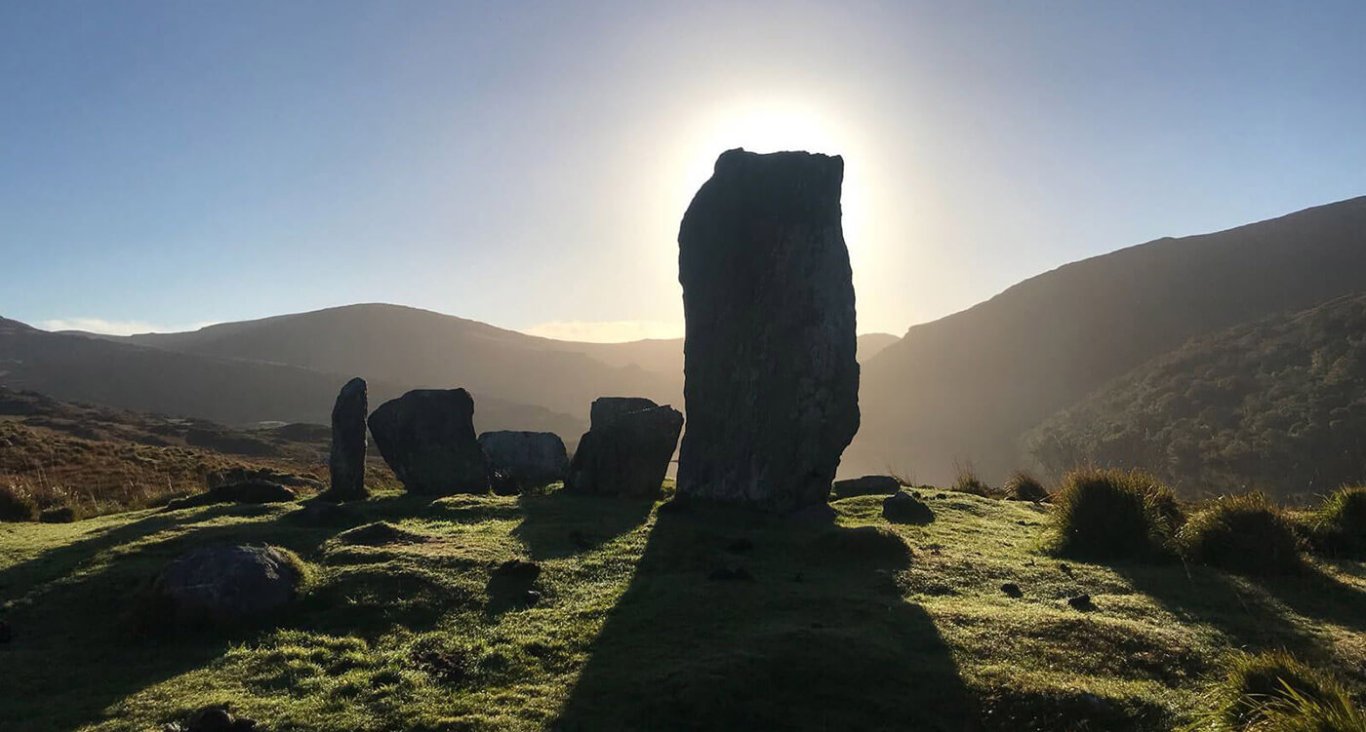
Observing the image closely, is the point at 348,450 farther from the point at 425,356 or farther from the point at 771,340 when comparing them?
the point at 425,356

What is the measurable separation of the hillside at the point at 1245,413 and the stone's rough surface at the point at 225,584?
45.6m

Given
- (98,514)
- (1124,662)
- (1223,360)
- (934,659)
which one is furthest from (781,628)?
(1223,360)

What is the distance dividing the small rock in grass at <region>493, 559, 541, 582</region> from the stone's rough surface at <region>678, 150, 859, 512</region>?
670 cm

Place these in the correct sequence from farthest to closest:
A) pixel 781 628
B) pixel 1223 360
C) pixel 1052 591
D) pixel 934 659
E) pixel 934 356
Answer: pixel 934 356, pixel 1223 360, pixel 1052 591, pixel 781 628, pixel 934 659

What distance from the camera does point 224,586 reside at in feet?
32.4

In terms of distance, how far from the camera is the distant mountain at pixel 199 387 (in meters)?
107

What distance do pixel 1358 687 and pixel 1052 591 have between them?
4055 millimetres

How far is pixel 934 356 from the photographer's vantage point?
11019cm

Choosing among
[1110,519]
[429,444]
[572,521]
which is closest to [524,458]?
[429,444]

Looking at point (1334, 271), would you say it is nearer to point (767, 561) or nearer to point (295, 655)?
point (767, 561)

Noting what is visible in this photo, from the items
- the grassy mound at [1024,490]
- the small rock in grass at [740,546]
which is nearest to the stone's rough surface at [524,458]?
the small rock in grass at [740,546]

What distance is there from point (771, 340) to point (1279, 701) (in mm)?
12629

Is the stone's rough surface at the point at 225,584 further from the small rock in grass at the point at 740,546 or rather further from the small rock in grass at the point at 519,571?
the small rock in grass at the point at 740,546

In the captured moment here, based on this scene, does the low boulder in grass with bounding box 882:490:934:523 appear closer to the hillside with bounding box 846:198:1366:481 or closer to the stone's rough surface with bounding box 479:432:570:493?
the stone's rough surface with bounding box 479:432:570:493
